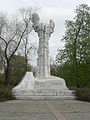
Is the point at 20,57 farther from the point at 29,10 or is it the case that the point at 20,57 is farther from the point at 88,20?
the point at 88,20

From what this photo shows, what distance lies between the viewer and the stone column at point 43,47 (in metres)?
24.8

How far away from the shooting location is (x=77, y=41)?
115 feet

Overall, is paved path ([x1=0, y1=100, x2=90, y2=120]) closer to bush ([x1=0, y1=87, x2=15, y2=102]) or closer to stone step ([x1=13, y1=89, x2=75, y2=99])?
bush ([x1=0, y1=87, x2=15, y2=102])

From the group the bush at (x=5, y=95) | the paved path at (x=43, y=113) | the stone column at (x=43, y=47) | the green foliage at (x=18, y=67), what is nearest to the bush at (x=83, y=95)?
the stone column at (x=43, y=47)

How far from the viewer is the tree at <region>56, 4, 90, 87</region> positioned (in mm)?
34344

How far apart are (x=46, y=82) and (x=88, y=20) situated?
14824mm

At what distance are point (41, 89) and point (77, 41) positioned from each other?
1431cm

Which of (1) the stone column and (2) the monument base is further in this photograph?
(1) the stone column

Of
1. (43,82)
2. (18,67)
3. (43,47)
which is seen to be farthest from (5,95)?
(18,67)

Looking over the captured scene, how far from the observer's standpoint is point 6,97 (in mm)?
20312

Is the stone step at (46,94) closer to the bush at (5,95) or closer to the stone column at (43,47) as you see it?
the bush at (5,95)

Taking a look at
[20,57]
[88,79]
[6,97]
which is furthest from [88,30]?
[6,97]

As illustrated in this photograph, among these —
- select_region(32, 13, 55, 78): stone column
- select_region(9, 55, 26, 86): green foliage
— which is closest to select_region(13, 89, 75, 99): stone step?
select_region(32, 13, 55, 78): stone column

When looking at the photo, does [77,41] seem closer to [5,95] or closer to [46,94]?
[46,94]
